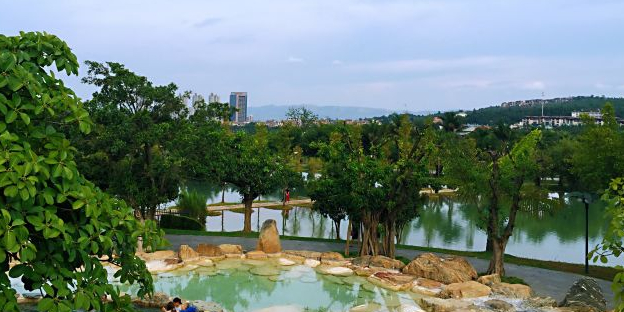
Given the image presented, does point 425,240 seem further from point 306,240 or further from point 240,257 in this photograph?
point 240,257

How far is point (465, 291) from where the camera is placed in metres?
14.9

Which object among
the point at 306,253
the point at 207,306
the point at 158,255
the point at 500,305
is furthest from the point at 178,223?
the point at 500,305

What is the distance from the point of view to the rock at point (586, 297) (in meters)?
13.5

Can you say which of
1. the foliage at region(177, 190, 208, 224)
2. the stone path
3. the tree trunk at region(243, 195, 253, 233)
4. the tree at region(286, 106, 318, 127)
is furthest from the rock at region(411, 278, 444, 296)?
the tree at region(286, 106, 318, 127)

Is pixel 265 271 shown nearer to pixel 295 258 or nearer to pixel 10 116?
pixel 295 258

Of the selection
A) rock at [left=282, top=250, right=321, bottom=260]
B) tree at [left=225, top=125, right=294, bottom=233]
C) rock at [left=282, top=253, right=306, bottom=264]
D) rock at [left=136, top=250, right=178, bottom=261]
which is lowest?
rock at [left=282, top=253, right=306, bottom=264]

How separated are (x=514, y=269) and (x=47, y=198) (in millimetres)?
17890

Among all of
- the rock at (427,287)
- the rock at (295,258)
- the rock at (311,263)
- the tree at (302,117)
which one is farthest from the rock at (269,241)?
the tree at (302,117)

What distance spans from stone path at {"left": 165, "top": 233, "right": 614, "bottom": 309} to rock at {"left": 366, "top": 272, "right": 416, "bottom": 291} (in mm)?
3578

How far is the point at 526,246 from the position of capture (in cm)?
2855

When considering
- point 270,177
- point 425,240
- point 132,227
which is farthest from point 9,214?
point 425,240

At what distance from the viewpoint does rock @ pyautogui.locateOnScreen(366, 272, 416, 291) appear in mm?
15945

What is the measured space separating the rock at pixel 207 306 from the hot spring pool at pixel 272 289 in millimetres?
650

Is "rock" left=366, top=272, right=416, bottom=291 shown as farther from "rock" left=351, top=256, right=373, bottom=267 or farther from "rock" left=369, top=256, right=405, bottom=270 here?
"rock" left=351, top=256, right=373, bottom=267
